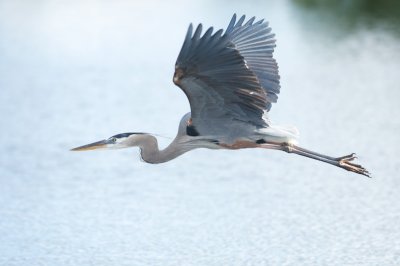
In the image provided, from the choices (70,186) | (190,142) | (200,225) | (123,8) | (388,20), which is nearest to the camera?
(190,142)

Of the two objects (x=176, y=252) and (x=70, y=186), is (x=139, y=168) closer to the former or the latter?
(x=70, y=186)

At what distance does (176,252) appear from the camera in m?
6.45

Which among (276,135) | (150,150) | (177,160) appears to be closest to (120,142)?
(150,150)

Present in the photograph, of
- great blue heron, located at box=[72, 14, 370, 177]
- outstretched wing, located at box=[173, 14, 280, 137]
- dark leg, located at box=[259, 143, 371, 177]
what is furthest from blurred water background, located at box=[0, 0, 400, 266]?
outstretched wing, located at box=[173, 14, 280, 137]

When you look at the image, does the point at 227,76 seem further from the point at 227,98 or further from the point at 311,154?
the point at 311,154

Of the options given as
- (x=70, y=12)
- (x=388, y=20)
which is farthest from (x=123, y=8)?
(x=388, y=20)

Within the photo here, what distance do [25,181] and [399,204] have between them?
2.42 metres

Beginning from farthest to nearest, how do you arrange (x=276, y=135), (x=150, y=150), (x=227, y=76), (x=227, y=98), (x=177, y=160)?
(x=177, y=160) → (x=150, y=150) → (x=276, y=135) → (x=227, y=98) → (x=227, y=76)

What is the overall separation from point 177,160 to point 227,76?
2.48 metres

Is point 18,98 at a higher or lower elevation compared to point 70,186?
higher

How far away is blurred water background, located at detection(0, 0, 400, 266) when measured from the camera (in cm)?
658

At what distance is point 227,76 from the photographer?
5629 millimetres

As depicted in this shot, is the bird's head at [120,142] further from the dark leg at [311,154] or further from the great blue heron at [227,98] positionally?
the dark leg at [311,154]

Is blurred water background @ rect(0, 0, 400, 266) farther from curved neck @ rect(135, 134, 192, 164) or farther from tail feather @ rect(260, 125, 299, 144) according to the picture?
tail feather @ rect(260, 125, 299, 144)
